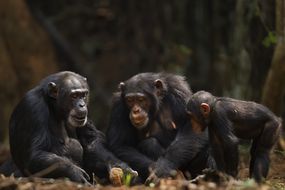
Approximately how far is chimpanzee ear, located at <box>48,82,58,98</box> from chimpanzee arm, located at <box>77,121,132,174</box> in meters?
0.77

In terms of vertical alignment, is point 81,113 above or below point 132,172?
above

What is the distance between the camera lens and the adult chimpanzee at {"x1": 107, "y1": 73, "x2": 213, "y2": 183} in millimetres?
10148

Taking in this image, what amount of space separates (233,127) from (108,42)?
37.2 feet

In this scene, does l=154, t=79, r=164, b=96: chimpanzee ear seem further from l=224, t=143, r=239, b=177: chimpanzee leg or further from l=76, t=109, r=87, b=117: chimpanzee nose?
l=224, t=143, r=239, b=177: chimpanzee leg

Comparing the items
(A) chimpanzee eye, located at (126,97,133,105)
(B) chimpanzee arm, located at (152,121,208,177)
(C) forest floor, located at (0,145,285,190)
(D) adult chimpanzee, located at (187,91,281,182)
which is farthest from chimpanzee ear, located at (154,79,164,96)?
(C) forest floor, located at (0,145,285,190)

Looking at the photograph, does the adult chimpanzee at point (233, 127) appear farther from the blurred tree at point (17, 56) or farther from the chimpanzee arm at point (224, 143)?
the blurred tree at point (17, 56)

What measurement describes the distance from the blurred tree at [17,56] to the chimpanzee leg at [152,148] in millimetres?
7292

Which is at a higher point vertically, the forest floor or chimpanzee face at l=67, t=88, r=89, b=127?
chimpanzee face at l=67, t=88, r=89, b=127

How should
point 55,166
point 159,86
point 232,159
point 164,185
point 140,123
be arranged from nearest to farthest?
point 164,185 → point 232,159 → point 55,166 → point 140,123 → point 159,86

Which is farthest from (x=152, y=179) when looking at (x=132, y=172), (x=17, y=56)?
(x=17, y=56)

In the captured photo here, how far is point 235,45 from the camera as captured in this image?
14.3 meters

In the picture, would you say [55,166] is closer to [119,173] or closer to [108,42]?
[119,173]

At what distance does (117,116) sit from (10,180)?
268 centimetres

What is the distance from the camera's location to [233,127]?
970cm
